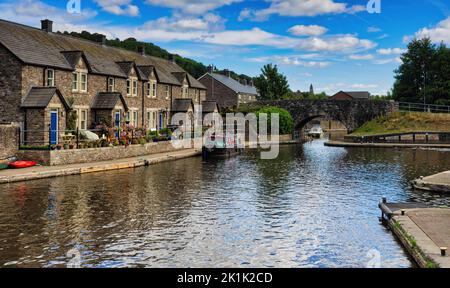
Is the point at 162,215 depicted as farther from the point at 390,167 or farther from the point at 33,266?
the point at 390,167

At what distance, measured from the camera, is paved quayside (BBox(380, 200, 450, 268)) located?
10.6 m

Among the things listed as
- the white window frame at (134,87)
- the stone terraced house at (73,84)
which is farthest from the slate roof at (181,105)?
the white window frame at (134,87)

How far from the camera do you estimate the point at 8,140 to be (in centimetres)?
2767

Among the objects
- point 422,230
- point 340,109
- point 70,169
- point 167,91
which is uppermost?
point 167,91

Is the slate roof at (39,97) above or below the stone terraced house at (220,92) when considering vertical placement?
below

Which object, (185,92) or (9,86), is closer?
(9,86)

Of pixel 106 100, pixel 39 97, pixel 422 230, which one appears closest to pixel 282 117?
pixel 106 100

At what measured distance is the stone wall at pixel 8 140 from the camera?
89.3 feet

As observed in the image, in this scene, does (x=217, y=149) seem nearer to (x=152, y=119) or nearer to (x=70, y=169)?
(x=152, y=119)

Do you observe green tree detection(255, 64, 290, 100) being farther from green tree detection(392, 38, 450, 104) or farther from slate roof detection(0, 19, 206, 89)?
slate roof detection(0, 19, 206, 89)

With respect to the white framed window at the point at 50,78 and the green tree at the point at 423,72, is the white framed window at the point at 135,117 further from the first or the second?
the green tree at the point at 423,72

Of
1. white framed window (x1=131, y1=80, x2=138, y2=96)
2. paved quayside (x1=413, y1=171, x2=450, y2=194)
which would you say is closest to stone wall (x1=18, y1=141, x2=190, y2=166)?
white framed window (x1=131, y1=80, x2=138, y2=96)

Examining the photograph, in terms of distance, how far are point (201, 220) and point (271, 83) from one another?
7439 cm
